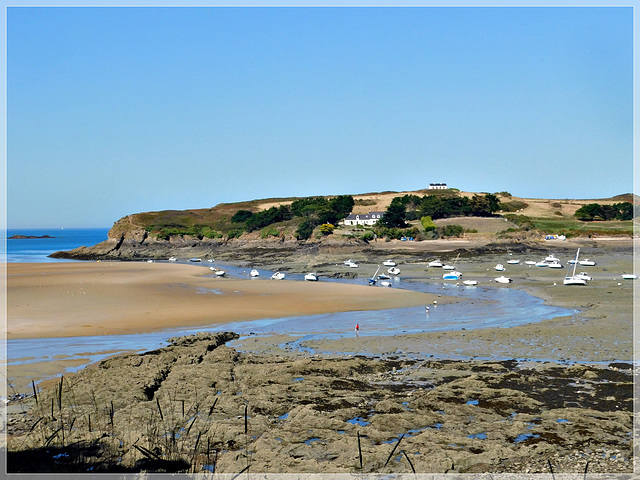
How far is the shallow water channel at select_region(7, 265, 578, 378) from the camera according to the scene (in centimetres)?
2538

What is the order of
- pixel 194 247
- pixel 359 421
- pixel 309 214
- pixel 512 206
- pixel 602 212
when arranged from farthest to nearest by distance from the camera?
pixel 512 206 → pixel 602 212 → pixel 309 214 → pixel 194 247 → pixel 359 421

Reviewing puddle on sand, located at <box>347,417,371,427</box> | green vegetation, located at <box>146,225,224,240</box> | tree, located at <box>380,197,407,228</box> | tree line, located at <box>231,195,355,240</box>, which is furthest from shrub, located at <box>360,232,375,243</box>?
puddle on sand, located at <box>347,417,371,427</box>

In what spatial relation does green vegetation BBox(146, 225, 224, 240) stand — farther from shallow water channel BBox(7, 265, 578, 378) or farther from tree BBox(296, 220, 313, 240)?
shallow water channel BBox(7, 265, 578, 378)

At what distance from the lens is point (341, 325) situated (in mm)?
32031

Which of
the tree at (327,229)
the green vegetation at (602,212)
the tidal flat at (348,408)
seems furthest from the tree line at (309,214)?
the tidal flat at (348,408)

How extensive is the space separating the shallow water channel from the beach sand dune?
1735mm

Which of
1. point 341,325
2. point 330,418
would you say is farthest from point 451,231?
point 330,418

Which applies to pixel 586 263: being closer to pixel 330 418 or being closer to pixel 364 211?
pixel 330 418

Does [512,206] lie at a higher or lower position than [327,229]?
higher

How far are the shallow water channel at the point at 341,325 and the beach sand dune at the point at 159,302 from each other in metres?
1.74

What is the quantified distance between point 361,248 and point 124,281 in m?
43.4

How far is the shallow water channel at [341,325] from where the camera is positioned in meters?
25.4

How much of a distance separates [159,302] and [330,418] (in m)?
28.1

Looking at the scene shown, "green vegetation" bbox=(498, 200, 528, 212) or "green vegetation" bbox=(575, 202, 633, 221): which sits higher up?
"green vegetation" bbox=(498, 200, 528, 212)
